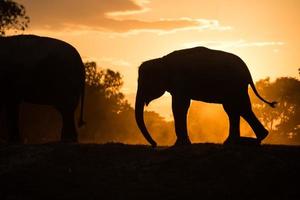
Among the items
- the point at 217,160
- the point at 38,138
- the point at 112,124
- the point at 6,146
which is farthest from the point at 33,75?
the point at 112,124

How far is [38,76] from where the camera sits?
1719 centimetres

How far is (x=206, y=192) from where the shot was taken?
37.5 feet

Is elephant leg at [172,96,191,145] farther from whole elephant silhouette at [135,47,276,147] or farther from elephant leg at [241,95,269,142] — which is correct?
elephant leg at [241,95,269,142]

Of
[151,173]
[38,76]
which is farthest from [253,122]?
[38,76]

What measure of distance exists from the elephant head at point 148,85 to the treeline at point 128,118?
1850cm

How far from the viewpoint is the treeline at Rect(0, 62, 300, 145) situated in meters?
48.1

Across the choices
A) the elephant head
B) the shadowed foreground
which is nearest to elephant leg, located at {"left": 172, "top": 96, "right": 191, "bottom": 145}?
the elephant head

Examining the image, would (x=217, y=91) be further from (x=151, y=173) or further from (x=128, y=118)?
(x=128, y=118)

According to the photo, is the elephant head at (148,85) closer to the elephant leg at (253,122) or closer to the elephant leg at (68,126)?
the elephant leg at (68,126)

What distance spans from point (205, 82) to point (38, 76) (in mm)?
4709

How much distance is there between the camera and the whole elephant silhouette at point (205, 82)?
1605 centimetres

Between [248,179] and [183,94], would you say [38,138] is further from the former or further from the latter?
[248,179]

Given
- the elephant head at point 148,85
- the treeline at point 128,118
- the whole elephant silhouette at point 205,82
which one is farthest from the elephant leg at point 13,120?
the treeline at point 128,118

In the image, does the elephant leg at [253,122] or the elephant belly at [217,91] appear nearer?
the elephant belly at [217,91]
